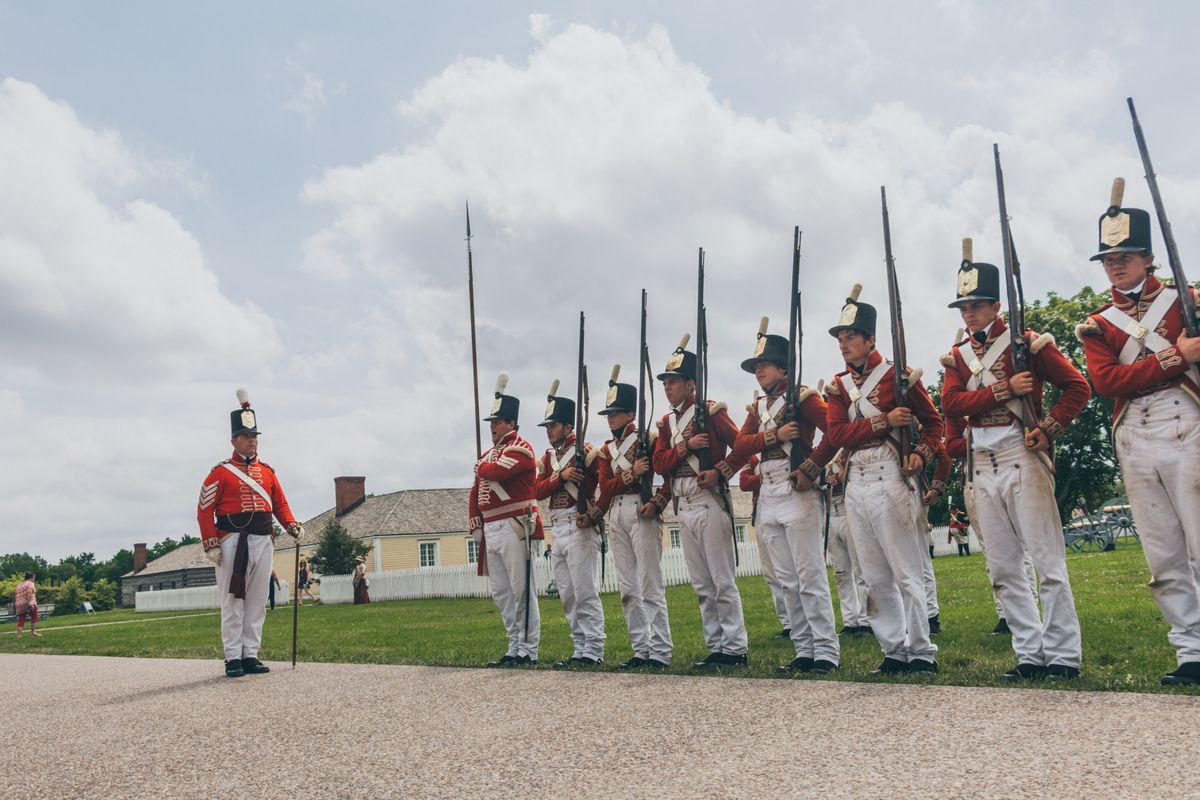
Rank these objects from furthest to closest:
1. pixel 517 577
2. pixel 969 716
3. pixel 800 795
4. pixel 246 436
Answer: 1. pixel 246 436
2. pixel 517 577
3. pixel 969 716
4. pixel 800 795

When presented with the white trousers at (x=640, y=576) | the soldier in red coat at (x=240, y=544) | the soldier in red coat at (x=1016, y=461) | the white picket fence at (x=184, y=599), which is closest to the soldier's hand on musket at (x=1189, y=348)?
the soldier in red coat at (x=1016, y=461)

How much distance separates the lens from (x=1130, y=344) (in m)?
5.31

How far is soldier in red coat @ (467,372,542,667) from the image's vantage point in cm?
873

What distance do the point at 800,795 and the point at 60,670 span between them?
34.4 feet

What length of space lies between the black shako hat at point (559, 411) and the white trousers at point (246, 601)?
292 centimetres

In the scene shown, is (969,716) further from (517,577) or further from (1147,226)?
(517,577)

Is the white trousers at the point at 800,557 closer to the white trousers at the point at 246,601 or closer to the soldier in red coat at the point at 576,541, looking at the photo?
the soldier in red coat at the point at 576,541

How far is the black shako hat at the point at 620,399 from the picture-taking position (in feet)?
28.1

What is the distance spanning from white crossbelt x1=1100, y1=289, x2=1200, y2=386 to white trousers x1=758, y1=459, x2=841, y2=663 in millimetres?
2301

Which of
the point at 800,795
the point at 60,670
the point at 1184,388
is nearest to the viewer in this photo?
the point at 800,795

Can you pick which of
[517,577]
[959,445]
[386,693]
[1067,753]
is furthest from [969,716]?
[517,577]

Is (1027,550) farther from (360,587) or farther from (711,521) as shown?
(360,587)

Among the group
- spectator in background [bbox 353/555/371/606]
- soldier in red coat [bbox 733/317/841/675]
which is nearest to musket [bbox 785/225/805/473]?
soldier in red coat [bbox 733/317/841/675]

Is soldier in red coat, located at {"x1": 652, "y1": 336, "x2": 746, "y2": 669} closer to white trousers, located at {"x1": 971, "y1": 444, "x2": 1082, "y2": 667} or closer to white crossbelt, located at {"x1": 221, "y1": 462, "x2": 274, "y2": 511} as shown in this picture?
white trousers, located at {"x1": 971, "y1": 444, "x2": 1082, "y2": 667}
